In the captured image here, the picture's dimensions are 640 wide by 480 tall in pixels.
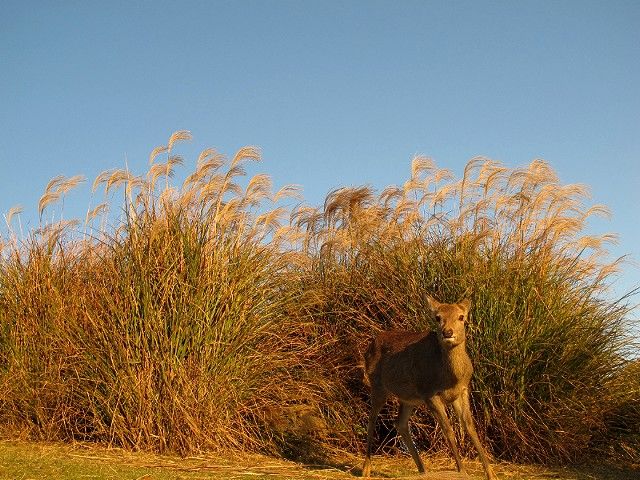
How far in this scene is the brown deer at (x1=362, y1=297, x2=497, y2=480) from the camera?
682cm

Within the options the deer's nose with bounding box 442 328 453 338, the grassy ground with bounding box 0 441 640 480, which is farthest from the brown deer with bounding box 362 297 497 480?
the grassy ground with bounding box 0 441 640 480

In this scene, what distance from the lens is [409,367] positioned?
7285 millimetres

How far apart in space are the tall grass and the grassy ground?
0.30 m

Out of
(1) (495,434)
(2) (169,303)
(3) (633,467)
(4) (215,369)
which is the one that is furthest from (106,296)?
(3) (633,467)

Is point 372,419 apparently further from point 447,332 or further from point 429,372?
point 447,332

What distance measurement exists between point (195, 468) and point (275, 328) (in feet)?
6.85

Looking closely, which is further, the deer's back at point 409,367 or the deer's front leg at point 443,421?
the deer's back at point 409,367

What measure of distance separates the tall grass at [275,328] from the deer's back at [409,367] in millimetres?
1069

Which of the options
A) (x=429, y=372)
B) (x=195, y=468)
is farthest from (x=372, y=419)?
(x=195, y=468)

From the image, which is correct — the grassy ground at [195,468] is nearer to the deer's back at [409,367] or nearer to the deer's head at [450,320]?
the deer's back at [409,367]

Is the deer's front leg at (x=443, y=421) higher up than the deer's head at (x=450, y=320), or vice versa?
the deer's head at (x=450, y=320)

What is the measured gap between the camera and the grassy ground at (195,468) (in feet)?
Answer: 22.2

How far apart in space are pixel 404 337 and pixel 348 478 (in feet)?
4.79

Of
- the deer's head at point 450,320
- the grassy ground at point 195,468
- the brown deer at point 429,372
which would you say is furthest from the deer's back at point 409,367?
the grassy ground at point 195,468
